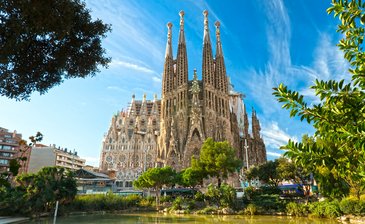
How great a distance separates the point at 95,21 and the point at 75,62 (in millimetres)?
1379

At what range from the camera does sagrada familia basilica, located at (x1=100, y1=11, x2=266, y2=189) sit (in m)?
54.5

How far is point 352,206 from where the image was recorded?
19.2m

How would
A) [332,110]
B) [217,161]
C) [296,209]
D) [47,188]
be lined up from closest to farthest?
[332,110], [47,188], [296,209], [217,161]

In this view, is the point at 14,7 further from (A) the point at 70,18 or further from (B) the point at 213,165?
(B) the point at 213,165

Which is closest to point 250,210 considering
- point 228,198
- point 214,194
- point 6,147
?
point 228,198

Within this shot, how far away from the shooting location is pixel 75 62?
8078mm

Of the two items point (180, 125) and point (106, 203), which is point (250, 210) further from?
point (180, 125)

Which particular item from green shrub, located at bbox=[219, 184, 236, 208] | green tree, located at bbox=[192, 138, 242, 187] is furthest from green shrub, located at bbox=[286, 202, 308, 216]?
green tree, located at bbox=[192, 138, 242, 187]

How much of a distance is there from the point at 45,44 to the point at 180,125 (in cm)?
4856

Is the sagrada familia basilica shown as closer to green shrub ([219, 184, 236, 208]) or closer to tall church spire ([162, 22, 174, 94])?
tall church spire ([162, 22, 174, 94])

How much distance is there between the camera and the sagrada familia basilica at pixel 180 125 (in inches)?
2147

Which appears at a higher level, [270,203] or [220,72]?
[220,72]

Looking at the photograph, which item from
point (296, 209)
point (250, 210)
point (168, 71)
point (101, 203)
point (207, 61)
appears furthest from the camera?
point (168, 71)

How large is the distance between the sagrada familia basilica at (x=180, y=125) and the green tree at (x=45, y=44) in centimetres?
4496
